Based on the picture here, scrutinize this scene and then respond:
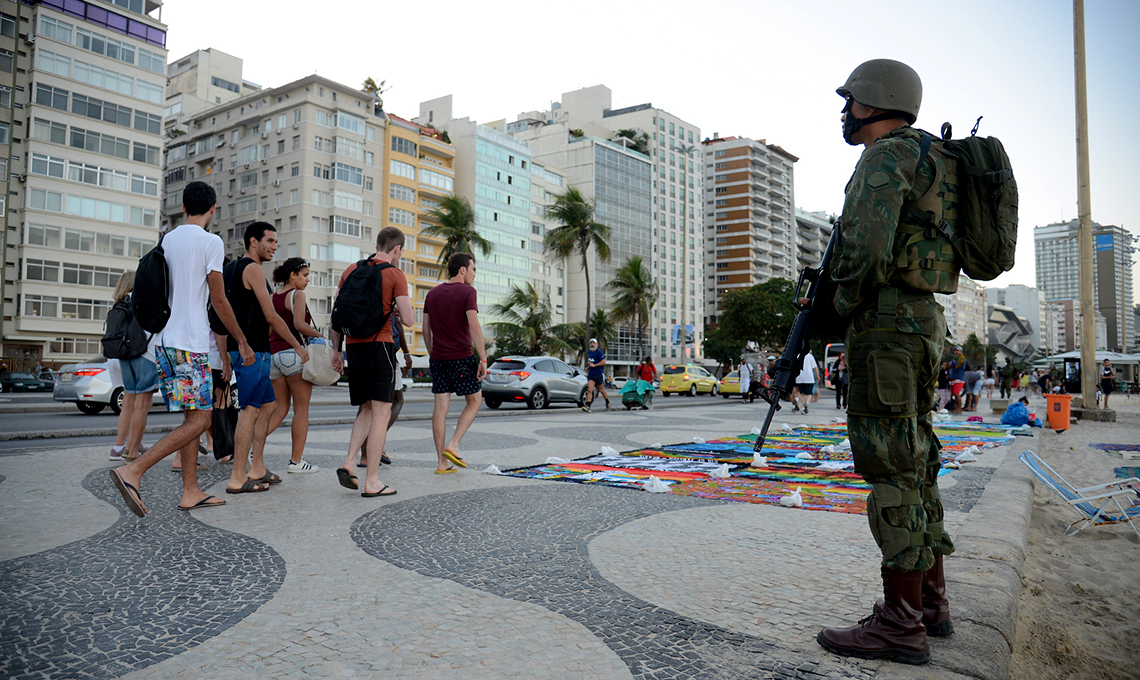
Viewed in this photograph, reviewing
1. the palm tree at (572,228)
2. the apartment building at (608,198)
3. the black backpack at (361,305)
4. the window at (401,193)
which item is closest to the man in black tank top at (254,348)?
the black backpack at (361,305)

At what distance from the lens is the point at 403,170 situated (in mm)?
63562

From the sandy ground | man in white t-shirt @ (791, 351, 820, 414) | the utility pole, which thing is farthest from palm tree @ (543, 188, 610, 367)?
Answer: the sandy ground

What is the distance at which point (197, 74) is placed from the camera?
83250 mm

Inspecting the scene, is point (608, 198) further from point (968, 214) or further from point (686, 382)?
point (968, 214)

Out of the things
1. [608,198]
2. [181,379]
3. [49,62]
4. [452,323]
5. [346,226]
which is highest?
[608,198]

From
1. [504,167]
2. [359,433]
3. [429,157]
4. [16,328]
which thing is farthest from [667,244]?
[359,433]

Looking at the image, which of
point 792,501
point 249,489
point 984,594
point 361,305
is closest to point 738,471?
point 792,501

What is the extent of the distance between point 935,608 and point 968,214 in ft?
4.51

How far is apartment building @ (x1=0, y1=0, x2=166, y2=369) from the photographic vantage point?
146ft

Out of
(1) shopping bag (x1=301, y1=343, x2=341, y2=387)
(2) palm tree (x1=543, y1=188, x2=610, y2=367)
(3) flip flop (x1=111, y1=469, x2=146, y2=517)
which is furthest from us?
(2) palm tree (x1=543, y1=188, x2=610, y2=367)

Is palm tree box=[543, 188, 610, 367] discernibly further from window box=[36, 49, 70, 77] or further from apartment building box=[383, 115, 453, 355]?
window box=[36, 49, 70, 77]

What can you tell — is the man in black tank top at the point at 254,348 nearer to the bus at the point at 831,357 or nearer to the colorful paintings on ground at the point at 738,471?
the colorful paintings on ground at the point at 738,471

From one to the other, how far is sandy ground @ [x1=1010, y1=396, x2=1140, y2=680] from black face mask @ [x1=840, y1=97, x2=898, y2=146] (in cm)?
205

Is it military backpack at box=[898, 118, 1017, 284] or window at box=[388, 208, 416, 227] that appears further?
window at box=[388, 208, 416, 227]
